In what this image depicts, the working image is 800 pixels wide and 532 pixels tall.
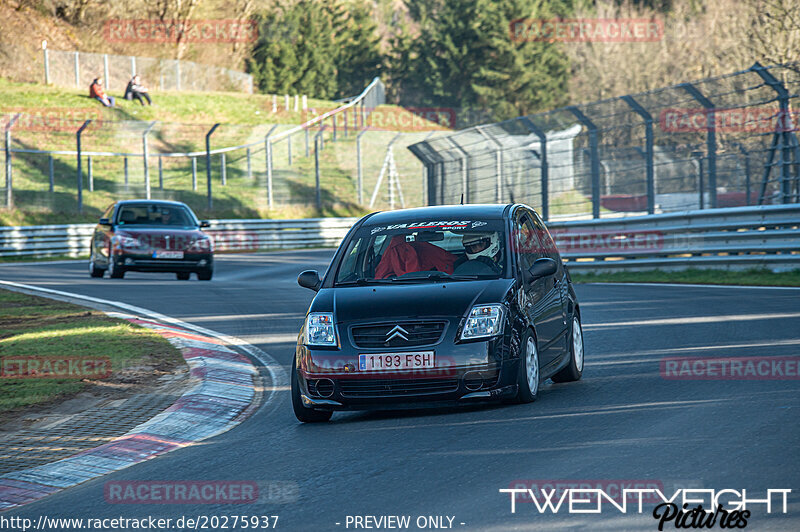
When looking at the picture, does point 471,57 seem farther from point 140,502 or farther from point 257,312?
point 140,502

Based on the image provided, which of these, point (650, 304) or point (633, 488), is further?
point (650, 304)

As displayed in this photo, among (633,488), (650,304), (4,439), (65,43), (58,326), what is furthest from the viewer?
(65,43)

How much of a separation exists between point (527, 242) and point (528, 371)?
59.3 inches

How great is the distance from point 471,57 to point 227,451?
78.2 m

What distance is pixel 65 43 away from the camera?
2574 inches

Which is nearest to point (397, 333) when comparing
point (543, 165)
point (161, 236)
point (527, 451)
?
point (527, 451)

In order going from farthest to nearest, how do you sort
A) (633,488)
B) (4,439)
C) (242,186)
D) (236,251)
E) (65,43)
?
1. (65,43)
2. (242,186)
3. (236,251)
4. (4,439)
5. (633,488)

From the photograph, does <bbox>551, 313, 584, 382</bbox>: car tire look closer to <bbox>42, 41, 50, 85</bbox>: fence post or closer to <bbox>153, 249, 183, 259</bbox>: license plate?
<bbox>153, 249, 183, 259</bbox>: license plate

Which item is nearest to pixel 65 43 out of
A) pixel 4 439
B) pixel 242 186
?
pixel 242 186

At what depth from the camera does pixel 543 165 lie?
77.2 feet

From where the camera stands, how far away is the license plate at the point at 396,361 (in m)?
7.74

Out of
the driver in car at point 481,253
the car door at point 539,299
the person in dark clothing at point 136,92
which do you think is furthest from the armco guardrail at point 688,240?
the person in dark clothing at point 136,92

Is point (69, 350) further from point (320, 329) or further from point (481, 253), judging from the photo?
point (481, 253)

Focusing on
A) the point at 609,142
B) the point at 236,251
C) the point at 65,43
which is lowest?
the point at 236,251
